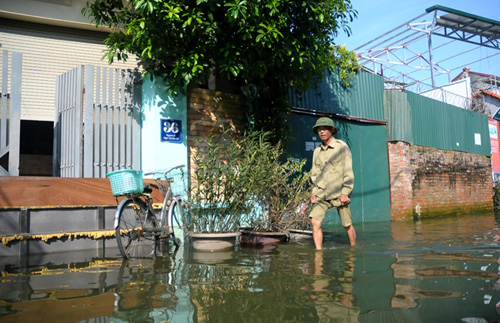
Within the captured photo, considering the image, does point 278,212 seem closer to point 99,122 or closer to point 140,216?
point 140,216

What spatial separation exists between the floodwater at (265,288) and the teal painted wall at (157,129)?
236cm

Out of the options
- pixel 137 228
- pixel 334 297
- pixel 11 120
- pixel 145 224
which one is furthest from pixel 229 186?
pixel 11 120

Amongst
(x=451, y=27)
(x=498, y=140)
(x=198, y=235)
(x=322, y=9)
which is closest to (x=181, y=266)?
(x=198, y=235)

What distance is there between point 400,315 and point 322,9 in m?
5.74

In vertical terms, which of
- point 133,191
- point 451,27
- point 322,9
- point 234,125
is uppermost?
point 451,27

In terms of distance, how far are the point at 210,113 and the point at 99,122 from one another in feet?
6.46

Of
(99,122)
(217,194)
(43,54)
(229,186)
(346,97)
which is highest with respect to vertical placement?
(43,54)

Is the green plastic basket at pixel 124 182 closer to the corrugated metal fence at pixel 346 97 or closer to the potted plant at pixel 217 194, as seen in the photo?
the potted plant at pixel 217 194

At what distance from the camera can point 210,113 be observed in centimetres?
788

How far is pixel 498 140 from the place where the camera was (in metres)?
18.5

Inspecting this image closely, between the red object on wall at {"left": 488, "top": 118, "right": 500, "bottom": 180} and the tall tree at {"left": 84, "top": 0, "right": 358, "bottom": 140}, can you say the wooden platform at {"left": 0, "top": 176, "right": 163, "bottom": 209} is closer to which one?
the tall tree at {"left": 84, "top": 0, "right": 358, "bottom": 140}

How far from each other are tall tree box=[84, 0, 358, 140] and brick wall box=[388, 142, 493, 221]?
4733 mm

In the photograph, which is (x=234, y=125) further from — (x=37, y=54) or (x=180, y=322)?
(x=180, y=322)

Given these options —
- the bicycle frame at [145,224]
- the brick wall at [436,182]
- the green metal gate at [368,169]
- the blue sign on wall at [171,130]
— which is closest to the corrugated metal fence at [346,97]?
the green metal gate at [368,169]
